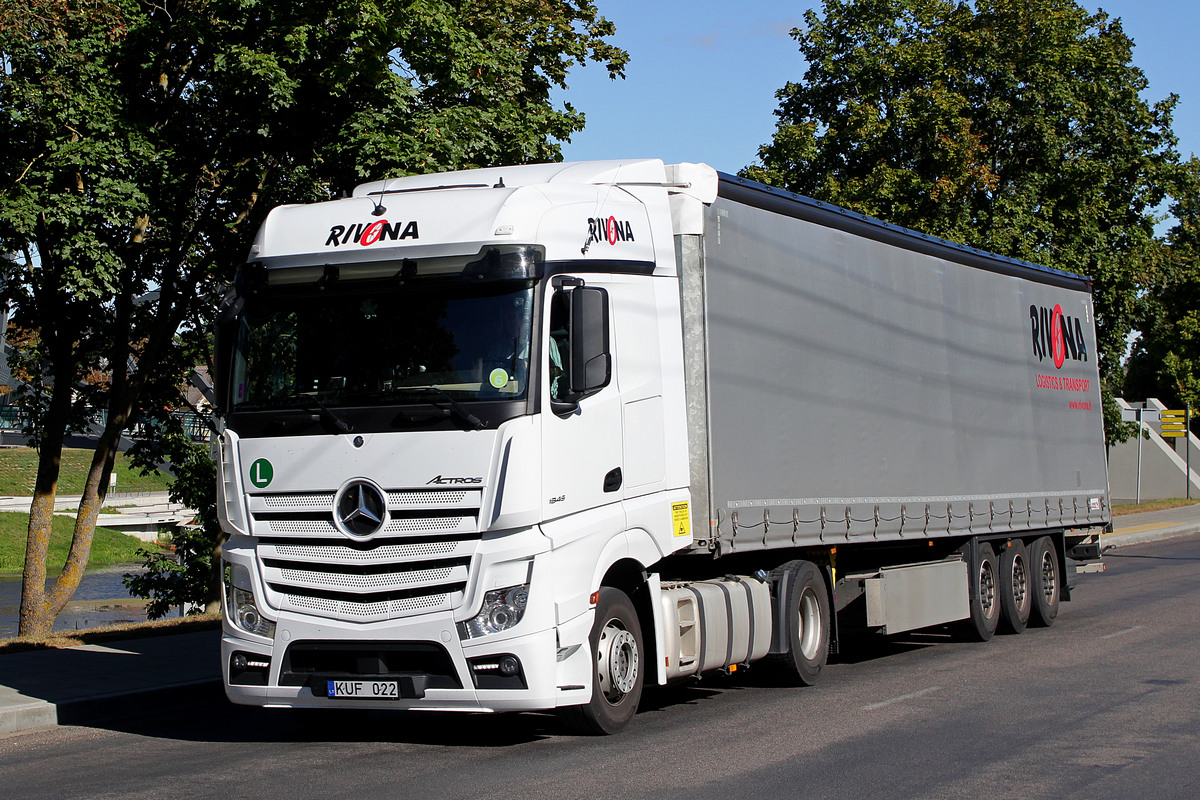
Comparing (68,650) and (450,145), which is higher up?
(450,145)

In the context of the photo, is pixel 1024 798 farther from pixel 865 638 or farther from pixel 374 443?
pixel 865 638

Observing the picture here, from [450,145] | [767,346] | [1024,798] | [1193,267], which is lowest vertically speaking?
[1024,798]

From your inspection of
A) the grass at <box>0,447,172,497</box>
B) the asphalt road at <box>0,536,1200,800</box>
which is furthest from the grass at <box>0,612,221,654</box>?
the grass at <box>0,447,172,497</box>

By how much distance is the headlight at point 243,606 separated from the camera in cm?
797

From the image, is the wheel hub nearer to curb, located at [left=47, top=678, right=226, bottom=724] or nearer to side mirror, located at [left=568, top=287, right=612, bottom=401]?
side mirror, located at [left=568, top=287, right=612, bottom=401]

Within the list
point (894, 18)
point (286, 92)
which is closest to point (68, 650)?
point (286, 92)

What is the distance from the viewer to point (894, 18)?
29953mm

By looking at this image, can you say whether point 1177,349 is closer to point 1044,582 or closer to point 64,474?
point 1044,582

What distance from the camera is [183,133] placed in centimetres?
1527

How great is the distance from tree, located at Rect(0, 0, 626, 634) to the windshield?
588 centimetres

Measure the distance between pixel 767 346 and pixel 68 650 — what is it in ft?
23.5

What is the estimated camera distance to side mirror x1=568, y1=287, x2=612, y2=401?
25.2ft

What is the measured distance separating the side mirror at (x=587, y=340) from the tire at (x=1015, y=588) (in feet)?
26.4

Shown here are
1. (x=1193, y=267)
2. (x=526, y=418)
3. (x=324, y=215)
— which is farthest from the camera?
(x=1193, y=267)
